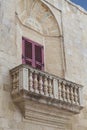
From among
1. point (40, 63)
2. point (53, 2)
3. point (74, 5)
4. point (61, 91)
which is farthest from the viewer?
point (74, 5)

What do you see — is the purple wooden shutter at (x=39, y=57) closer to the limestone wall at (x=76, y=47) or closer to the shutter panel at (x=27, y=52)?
the shutter panel at (x=27, y=52)

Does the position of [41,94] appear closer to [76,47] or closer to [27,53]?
[27,53]

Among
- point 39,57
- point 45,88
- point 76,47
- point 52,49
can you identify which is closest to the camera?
point 45,88

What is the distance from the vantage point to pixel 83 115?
1154 cm

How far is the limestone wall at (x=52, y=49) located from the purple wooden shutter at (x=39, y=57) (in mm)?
226

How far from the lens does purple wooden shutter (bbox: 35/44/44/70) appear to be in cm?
1109

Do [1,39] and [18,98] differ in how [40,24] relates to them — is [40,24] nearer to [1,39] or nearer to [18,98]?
[1,39]

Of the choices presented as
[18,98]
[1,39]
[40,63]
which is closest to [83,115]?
[40,63]

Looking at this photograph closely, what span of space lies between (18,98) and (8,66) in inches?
36.6

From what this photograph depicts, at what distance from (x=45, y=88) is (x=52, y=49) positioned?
2.22 metres

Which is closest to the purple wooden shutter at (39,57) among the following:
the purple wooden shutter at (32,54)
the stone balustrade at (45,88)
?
the purple wooden shutter at (32,54)

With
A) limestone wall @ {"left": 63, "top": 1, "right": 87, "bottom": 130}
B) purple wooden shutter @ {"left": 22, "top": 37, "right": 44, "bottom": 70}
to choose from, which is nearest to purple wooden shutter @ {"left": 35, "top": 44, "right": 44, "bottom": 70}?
purple wooden shutter @ {"left": 22, "top": 37, "right": 44, "bottom": 70}

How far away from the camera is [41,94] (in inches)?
379

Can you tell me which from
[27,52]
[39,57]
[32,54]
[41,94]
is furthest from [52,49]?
[41,94]
